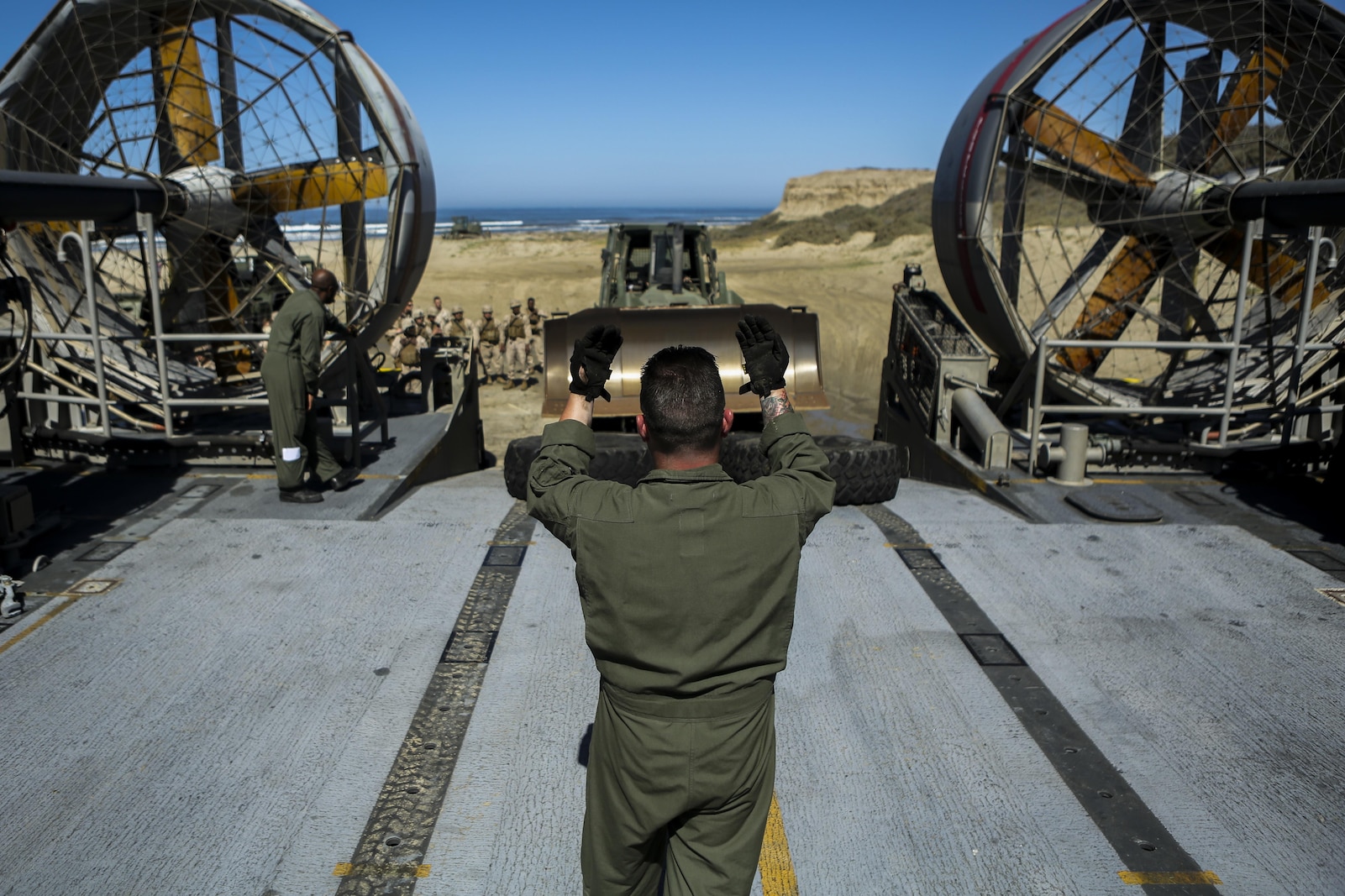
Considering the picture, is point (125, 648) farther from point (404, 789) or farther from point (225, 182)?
point (225, 182)

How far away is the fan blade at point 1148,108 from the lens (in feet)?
23.7

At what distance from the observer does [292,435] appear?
588 centimetres

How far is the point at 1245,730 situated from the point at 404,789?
3.05m

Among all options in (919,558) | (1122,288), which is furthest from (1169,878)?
(1122,288)

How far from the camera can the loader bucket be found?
644cm

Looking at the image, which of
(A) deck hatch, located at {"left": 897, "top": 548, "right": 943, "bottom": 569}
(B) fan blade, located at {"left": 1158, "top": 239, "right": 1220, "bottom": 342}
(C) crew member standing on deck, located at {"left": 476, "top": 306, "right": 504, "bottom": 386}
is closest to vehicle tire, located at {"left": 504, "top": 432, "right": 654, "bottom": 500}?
(A) deck hatch, located at {"left": 897, "top": 548, "right": 943, "bottom": 569}

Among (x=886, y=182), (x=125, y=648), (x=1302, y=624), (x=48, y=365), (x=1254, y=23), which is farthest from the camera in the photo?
(x=886, y=182)

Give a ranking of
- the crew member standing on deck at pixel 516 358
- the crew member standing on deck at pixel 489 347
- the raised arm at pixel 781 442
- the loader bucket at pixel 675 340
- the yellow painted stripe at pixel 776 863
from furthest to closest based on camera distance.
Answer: the crew member standing on deck at pixel 516 358, the crew member standing on deck at pixel 489 347, the loader bucket at pixel 675 340, the yellow painted stripe at pixel 776 863, the raised arm at pixel 781 442

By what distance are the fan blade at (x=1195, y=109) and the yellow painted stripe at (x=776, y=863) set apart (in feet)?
22.1

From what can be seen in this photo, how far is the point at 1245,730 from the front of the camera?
3.49 m

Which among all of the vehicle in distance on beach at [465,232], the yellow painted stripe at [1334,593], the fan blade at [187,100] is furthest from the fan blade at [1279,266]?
the vehicle in distance on beach at [465,232]

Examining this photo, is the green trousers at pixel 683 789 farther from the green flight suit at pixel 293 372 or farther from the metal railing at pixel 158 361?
the metal railing at pixel 158 361

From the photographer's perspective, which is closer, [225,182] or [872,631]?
[872,631]

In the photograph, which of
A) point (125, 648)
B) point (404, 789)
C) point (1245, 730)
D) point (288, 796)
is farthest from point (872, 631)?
point (125, 648)
